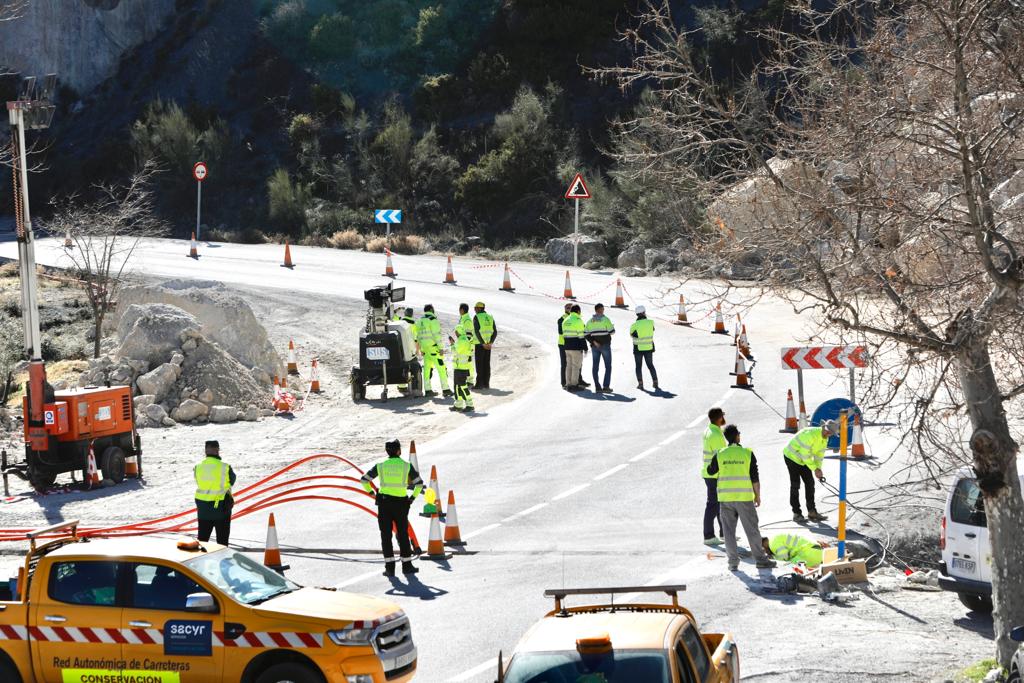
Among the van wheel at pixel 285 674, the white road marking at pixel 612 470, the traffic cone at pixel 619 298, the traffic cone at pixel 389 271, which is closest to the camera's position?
the van wheel at pixel 285 674

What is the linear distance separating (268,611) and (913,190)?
6.02m

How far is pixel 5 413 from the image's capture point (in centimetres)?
2495

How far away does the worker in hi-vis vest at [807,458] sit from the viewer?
16484 millimetres

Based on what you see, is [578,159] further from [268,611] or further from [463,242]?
[268,611]

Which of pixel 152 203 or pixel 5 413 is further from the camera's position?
pixel 152 203

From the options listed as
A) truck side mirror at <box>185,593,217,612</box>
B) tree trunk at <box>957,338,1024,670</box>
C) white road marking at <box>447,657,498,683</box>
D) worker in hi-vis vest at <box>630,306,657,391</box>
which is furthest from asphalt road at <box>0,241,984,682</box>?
truck side mirror at <box>185,593,217,612</box>

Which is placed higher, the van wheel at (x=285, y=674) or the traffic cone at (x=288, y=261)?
the traffic cone at (x=288, y=261)

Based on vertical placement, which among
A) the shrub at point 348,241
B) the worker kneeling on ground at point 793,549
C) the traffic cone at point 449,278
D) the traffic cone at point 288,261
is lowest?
the worker kneeling on ground at point 793,549

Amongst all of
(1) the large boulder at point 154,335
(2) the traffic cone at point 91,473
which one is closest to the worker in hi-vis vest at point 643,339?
(1) the large boulder at point 154,335

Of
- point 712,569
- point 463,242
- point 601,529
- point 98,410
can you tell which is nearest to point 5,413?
point 98,410

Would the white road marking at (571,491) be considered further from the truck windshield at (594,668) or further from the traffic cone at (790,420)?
the truck windshield at (594,668)

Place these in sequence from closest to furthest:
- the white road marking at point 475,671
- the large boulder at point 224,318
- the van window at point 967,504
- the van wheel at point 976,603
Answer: the white road marking at point 475,671
the van window at point 967,504
the van wheel at point 976,603
the large boulder at point 224,318

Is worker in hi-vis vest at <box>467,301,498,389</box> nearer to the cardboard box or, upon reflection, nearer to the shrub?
the cardboard box

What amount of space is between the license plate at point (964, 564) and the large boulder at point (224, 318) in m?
17.2
